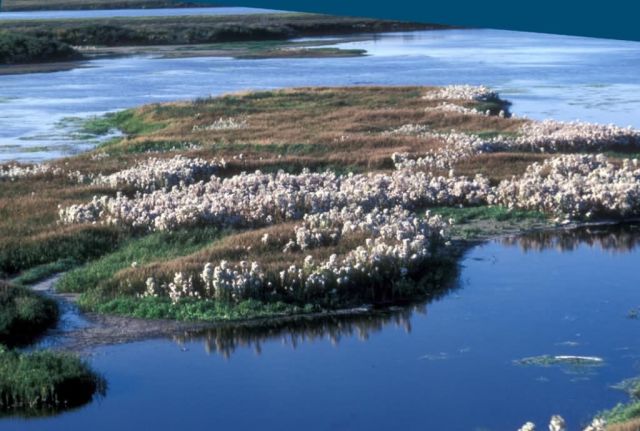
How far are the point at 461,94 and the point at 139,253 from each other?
2787 cm

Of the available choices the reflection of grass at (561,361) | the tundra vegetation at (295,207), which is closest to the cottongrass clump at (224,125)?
the tundra vegetation at (295,207)

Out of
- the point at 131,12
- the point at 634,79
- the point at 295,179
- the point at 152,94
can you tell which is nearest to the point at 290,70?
the point at 152,94

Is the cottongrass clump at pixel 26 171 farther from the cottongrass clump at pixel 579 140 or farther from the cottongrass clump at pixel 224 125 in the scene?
the cottongrass clump at pixel 579 140

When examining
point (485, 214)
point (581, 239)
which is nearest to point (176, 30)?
point (485, 214)

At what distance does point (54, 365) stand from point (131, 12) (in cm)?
15133

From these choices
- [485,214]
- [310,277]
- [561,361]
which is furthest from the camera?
[485,214]

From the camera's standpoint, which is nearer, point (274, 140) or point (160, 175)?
point (160, 175)

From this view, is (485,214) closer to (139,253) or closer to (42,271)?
(139,253)

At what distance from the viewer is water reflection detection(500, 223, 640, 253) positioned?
2042cm

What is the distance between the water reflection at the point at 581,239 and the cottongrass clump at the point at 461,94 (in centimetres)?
2232

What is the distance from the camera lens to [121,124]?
44.1m

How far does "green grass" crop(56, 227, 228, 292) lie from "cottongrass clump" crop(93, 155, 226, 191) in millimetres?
3648

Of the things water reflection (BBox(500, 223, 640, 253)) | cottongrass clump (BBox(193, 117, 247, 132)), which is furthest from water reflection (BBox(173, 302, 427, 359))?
cottongrass clump (BBox(193, 117, 247, 132))

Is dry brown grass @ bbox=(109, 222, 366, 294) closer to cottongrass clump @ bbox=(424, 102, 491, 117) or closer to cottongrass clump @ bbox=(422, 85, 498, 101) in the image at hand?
cottongrass clump @ bbox=(424, 102, 491, 117)
